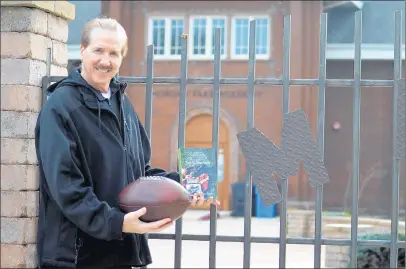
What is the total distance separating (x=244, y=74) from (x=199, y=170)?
55.9 feet

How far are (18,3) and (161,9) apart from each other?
17264 mm

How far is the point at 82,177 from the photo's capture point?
292 centimetres

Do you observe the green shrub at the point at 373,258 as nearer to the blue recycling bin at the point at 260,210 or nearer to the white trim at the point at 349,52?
the blue recycling bin at the point at 260,210

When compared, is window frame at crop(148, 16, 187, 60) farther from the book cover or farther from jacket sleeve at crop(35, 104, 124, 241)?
jacket sleeve at crop(35, 104, 124, 241)

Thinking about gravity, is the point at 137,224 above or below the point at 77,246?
above

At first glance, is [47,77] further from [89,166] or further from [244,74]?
[244,74]

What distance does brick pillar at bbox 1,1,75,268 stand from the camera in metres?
4.45

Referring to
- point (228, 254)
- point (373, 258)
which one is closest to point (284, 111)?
point (373, 258)

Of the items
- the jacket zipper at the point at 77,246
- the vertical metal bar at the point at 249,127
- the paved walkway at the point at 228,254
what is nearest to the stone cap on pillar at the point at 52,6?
the vertical metal bar at the point at 249,127

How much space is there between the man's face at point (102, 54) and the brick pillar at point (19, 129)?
4.94ft

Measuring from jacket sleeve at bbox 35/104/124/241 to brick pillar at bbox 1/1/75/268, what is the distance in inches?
62.9

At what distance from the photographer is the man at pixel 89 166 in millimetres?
2881

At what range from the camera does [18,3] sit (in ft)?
14.7

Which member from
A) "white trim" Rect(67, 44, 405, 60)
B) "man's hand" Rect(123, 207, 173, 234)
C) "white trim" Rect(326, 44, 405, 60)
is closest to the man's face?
"man's hand" Rect(123, 207, 173, 234)
